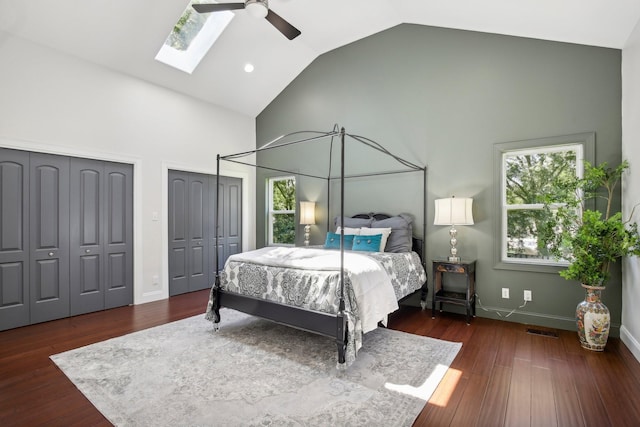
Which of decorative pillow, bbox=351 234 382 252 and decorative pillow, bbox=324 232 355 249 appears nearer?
decorative pillow, bbox=351 234 382 252

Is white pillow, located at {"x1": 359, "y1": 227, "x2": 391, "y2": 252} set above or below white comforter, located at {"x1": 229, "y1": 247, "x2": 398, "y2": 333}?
above

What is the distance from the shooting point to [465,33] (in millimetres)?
4113

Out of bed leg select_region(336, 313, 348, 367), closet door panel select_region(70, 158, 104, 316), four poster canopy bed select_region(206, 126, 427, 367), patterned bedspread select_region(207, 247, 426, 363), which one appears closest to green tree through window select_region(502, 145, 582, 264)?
four poster canopy bed select_region(206, 126, 427, 367)

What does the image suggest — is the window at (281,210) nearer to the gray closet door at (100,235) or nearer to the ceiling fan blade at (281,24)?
the gray closet door at (100,235)

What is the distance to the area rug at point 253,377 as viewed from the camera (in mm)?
2010

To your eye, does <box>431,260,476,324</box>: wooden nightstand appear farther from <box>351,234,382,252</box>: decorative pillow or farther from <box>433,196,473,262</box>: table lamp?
<box>351,234,382,252</box>: decorative pillow

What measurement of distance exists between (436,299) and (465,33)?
333cm

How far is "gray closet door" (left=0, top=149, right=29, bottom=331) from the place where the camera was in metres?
3.54

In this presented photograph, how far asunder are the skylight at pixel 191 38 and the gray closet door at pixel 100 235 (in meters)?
1.72

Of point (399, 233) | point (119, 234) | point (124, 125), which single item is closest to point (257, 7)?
point (124, 125)

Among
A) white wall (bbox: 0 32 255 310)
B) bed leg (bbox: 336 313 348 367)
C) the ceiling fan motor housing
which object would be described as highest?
the ceiling fan motor housing

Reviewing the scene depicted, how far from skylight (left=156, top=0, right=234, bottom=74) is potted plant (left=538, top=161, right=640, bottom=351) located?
4.62 meters

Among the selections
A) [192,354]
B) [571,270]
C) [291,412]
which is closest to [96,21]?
[192,354]

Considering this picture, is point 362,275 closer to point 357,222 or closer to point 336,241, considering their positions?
point 336,241
